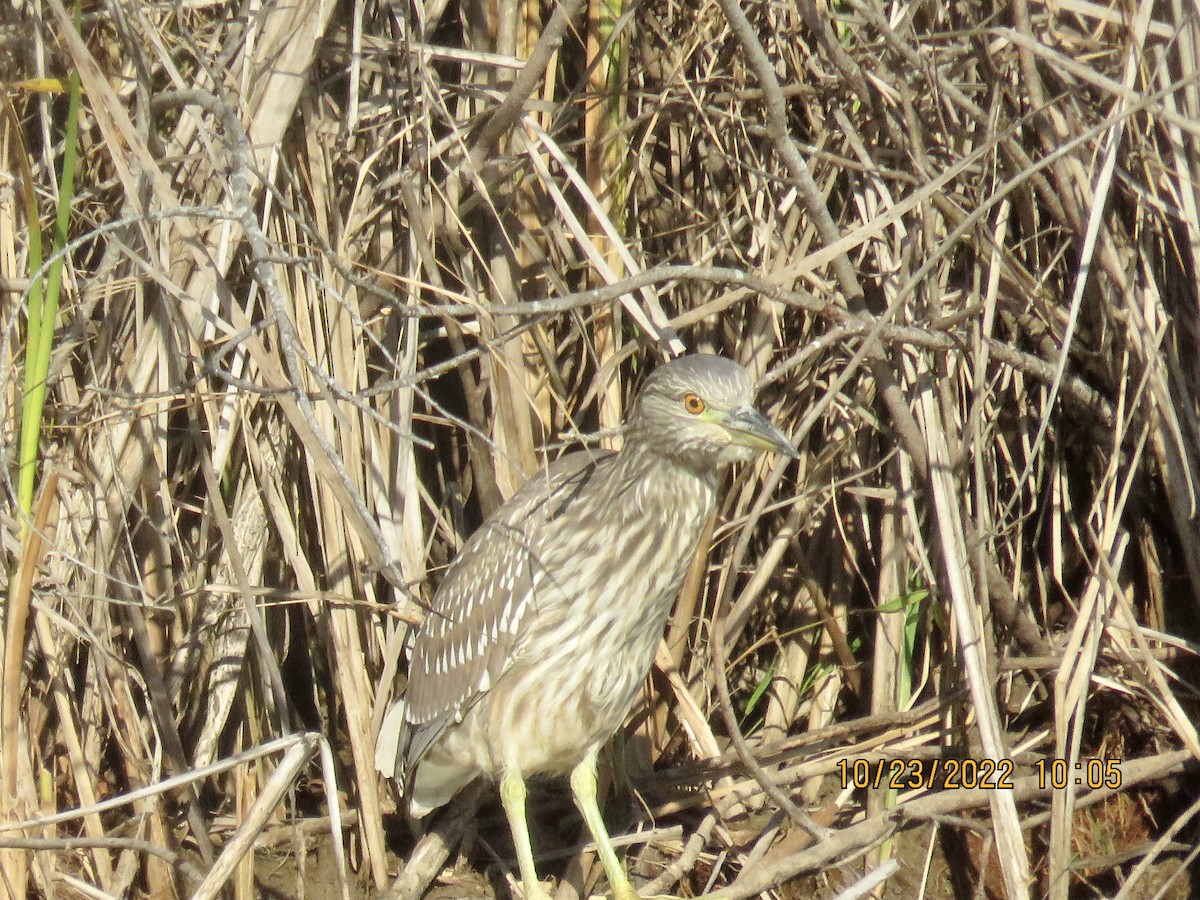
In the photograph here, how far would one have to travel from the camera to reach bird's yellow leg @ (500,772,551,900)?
3.67m

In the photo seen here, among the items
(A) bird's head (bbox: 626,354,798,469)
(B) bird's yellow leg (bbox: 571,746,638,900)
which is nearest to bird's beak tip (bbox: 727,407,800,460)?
(A) bird's head (bbox: 626,354,798,469)

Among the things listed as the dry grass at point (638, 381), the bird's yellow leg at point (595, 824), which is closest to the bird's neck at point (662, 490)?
the dry grass at point (638, 381)

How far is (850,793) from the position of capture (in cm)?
413

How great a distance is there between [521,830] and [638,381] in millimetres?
1456

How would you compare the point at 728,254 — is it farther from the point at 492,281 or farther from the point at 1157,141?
the point at 1157,141

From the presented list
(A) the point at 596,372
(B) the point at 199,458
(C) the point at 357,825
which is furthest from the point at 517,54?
(C) the point at 357,825

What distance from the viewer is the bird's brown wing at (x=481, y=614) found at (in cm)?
369

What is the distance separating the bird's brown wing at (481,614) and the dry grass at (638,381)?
0.13m

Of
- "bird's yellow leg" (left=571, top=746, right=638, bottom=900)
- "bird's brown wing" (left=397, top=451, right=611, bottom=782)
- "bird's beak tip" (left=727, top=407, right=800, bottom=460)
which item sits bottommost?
"bird's yellow leg" (left=571, top=746, right=638, bottom=900)

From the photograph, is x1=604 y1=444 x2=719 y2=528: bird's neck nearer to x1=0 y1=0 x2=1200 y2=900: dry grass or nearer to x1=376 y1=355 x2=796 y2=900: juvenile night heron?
x1=376 y1=355 x2=796 y2=900: juvenile night heron

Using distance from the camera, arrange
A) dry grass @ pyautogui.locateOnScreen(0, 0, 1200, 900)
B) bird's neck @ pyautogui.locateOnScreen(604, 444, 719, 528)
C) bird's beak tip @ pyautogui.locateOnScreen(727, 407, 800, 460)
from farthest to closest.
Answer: bird's neck @ pyautogui.locateOnScreen(604, 444, 719, 528) → dry grass @ pyautogui.locateOnScreen(0, 0, 1200, 900) → bird's beak tip @ pyautogui.locateOnScreen(727, 407, 800, 460)

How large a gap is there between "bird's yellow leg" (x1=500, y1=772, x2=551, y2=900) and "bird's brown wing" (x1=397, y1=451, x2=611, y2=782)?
0.25 metres

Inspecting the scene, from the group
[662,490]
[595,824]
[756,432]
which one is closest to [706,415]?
[756,432]

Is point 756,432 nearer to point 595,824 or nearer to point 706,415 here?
point 706,415
